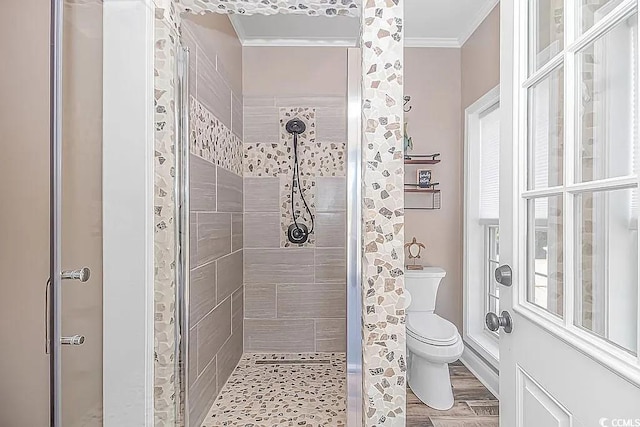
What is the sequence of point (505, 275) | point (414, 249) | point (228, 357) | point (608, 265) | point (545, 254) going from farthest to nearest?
point (414, 249), point (228, 357), point (505, 275), point (545, 254), point (608, 265)

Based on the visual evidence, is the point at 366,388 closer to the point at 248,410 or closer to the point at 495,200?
the point at 248,410

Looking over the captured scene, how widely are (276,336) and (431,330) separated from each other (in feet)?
4.44

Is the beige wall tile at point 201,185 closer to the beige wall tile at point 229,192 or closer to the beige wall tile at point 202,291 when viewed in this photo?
the beige wall tile at point 229,192

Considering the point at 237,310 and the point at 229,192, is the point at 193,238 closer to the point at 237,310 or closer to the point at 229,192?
the point at 229,192

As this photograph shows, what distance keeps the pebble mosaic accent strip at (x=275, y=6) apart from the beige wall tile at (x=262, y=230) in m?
1.97

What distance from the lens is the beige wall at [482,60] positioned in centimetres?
294

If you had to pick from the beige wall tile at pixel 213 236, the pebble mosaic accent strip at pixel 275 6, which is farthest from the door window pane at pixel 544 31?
the beige wall tile at pixel 213 236

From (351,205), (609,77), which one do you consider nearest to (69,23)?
(351,205)

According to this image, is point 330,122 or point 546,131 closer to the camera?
point 546,131

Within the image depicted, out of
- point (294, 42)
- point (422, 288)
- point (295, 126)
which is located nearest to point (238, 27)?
point (294, 42)

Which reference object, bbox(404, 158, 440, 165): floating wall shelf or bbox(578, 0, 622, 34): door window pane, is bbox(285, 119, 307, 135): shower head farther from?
bbox(578, 0, 622, 34): door window pane

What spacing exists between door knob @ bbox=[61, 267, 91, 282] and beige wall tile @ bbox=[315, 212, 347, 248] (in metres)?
2.36

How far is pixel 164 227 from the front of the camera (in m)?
1.69

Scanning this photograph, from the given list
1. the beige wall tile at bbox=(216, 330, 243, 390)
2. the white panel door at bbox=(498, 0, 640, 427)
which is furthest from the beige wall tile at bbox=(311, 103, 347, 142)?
the white panel door at bbox=(498, 0, 640, 427)
